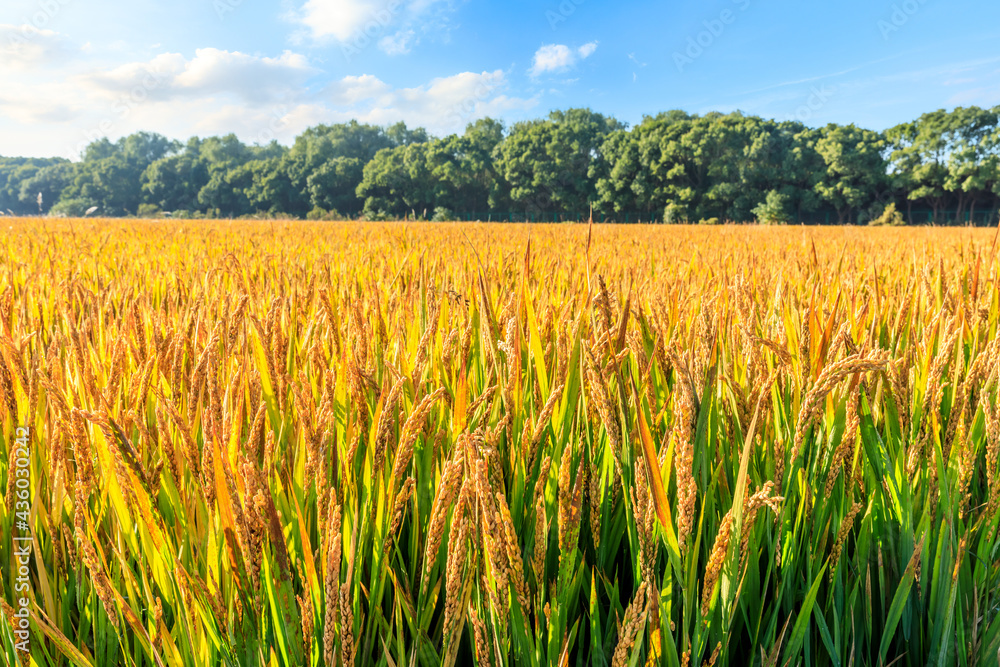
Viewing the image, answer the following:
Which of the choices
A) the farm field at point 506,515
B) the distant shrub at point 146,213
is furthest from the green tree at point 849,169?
the farm field at point 506,515

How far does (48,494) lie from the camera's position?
69 centimetres

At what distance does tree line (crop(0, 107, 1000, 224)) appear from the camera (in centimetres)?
3841

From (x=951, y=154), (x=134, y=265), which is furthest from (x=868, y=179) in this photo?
(x=134, y=265)

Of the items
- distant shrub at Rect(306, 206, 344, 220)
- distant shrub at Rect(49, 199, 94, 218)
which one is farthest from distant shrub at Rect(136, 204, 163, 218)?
distant shrub at Rect(49, 199, 94, 218)

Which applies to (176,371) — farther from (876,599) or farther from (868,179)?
(868,179)

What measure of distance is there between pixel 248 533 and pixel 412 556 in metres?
0.28

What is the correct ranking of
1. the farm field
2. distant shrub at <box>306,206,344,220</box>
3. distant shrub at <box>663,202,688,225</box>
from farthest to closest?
distant shrub at <box>663,202,688,225</box>, distant shrub at <box>306,206,344,220</box>, the farm field

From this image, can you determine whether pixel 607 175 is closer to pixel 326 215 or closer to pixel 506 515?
pixel 326 215

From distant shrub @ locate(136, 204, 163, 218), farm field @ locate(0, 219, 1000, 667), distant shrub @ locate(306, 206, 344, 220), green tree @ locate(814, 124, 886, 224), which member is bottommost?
farm field @ locate(0, 219, 1000, 667)

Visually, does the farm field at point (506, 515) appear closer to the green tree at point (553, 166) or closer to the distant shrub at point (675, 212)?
the distant shrub at point (675, 212)

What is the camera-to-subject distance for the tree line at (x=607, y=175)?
126 feet

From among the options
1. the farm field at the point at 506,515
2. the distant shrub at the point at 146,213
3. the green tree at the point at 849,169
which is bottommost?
the farm field at the point at 506,515

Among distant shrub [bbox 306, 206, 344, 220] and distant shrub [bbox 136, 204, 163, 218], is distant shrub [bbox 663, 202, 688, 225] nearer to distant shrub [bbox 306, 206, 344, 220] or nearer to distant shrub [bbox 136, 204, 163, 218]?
distant shrub [bbox 306, 206, 344, 220]

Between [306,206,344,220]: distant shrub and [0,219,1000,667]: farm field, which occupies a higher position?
[306,206,344,220]: distant shrub
